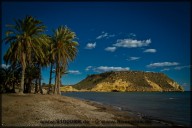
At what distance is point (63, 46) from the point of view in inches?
1474

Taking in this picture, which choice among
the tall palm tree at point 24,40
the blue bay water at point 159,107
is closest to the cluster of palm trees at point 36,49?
the tall palm tree at point 24,40

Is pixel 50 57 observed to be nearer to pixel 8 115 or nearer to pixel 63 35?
pixel 63 35

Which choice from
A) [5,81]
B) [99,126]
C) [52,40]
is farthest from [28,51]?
[99,126]

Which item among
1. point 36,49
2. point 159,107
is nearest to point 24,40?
point 36,49

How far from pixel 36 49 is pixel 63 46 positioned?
6338mm

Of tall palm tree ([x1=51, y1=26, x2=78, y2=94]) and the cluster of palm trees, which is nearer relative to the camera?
the cluster of palm trees

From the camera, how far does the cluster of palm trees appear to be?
1182 inches

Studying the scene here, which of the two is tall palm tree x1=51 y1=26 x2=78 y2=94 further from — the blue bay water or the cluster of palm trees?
the blue bay water

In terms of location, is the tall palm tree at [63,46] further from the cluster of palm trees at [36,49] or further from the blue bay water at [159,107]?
the blue bay water at [159,107]

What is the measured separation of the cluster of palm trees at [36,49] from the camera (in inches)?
1182

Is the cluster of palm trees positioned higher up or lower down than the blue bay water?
higher up

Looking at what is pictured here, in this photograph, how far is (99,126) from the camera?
12.9m

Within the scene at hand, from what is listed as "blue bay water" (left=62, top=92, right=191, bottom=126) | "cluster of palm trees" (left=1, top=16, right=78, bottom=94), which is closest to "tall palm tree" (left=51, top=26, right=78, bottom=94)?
"cluster of palm trees" (left=1, top=16, right=78, bottom=94)

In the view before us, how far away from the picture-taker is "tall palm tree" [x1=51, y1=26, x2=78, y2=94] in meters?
37.3
